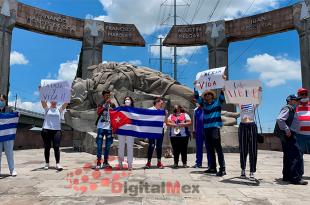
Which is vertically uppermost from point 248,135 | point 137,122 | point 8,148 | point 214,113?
point 214,113

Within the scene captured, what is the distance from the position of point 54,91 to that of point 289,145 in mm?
4448

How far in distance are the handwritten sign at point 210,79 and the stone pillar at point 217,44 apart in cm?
1916

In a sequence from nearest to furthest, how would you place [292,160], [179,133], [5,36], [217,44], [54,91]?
[292,160] → [54,91] → [179,133] → [5,36] → [217,44]

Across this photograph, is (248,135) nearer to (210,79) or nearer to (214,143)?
(214,143)

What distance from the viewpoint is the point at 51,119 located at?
6426 mm

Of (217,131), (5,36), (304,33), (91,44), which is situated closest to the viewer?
(217,131)

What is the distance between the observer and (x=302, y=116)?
5.92 m

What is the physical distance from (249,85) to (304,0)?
19046 mm

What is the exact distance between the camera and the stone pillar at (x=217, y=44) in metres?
25.2

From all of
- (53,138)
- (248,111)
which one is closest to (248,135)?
(248,111)

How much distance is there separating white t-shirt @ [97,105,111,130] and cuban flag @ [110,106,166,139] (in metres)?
0.08

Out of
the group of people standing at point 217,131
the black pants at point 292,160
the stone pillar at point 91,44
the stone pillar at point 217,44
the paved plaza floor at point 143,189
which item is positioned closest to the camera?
the paved plaza floor at point 143,189

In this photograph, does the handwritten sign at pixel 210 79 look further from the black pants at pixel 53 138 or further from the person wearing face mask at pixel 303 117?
the black pants at pixel 53 138

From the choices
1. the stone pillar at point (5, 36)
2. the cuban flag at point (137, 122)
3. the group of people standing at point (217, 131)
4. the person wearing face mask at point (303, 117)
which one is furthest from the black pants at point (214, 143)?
the stone pillar at point (5, 36)
